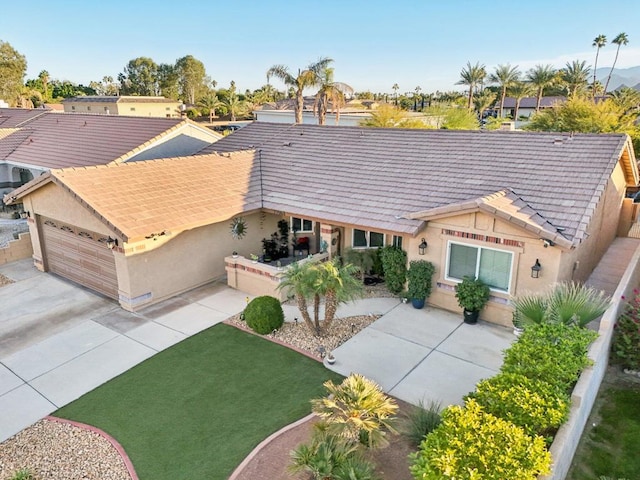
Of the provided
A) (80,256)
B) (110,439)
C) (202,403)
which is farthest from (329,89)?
(110,439)

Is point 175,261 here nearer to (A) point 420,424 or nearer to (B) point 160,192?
(B) point 160,192

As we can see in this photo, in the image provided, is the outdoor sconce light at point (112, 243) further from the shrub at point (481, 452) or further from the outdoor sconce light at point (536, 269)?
the outdoor sconce light at point (536, 269)

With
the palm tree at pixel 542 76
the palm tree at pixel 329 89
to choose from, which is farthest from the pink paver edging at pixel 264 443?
the palm tree at pixel 542 76

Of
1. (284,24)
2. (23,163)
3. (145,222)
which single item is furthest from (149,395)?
(284,24)

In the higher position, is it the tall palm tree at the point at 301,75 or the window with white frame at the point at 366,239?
the tall palm tree at the point at 301,75

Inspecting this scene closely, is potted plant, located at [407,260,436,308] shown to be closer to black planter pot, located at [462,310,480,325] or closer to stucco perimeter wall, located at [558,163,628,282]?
black planter pot, located at [462,310,480,325]
